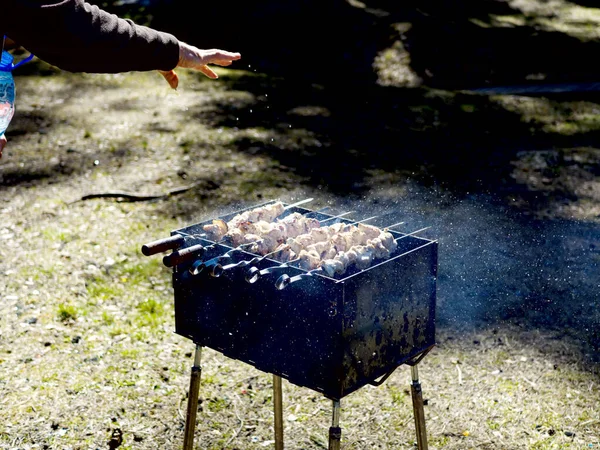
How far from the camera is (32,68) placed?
9484 millimetres

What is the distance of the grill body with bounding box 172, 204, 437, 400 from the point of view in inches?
102

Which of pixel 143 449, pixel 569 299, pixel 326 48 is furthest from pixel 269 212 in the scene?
pixel 326 48

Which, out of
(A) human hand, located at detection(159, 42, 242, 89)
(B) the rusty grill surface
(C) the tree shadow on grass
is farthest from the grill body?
(C) the tree shadow on grass

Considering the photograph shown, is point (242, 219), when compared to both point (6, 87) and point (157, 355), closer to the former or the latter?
point (6, 87)

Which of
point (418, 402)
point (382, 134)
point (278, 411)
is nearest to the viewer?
point (418, 402)

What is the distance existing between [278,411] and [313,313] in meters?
1.05

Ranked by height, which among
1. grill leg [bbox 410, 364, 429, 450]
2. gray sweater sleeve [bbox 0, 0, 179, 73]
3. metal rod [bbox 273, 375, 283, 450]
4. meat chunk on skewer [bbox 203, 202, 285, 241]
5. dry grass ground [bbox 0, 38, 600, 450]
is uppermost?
gray sweater sleeve [bbox 0, 0, 179, 73]

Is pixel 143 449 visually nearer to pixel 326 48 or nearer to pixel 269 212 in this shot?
pixel 269 212

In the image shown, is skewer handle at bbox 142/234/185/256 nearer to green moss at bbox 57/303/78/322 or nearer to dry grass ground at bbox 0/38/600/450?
dry grass ground at bbox 0/38/600/450

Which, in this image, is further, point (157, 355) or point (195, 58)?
point (157, 355)

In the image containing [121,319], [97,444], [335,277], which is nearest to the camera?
[335,277]

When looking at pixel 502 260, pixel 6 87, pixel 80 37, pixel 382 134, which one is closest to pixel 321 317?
pixel 80 37

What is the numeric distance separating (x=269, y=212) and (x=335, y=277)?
68 centimetres

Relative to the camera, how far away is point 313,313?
8.54 ft
